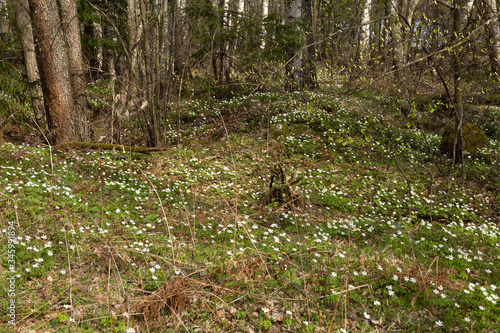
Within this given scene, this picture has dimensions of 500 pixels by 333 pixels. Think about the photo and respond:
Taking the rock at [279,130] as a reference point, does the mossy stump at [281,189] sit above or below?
below

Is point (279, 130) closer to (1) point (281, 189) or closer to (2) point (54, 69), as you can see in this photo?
(1) point (281, 189)

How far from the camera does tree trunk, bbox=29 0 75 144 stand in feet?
23.5

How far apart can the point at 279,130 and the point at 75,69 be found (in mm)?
5999

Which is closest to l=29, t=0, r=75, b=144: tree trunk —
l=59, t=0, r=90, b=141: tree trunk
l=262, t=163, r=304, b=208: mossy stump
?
l=59, t=0, r=90, b=141: tree trunk

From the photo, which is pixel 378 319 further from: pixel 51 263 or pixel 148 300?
pixel 51 263

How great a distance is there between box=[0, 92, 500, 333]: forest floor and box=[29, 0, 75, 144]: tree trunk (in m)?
0.81

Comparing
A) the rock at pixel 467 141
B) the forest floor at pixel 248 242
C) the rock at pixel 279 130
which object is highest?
the rock at pixel 279 130

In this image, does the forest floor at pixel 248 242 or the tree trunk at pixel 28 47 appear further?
the tree trunk at pixel 28 47

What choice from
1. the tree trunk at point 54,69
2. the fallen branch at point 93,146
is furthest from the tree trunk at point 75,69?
the fallen branch at point 93,146

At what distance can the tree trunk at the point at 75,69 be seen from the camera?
26.1 ft

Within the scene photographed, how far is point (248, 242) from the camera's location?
4.94m

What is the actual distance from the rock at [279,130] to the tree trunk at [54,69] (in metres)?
5.64

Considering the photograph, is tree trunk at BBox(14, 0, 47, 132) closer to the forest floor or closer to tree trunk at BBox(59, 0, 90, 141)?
tree trunk at BBox(59, 0, 90, 141)

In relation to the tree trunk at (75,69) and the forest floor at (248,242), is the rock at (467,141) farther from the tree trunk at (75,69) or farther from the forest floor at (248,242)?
the tree trunk at (75,69)
